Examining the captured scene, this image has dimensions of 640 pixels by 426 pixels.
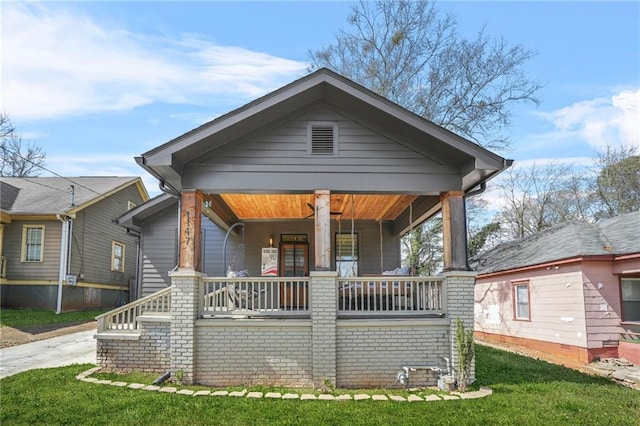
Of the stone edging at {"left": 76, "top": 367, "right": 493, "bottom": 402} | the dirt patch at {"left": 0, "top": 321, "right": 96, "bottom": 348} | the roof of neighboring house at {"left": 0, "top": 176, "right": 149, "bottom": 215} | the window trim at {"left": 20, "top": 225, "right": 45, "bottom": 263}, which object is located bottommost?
the stone edging at {"left": 76, "top": 367, "right": 493, "bottom": 402}

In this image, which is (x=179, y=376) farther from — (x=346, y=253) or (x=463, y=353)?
(x=346, y=253)

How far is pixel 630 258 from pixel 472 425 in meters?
7.36

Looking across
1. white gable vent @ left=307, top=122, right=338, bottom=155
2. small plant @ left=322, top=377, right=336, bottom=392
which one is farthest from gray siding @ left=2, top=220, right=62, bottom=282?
small plant @ left=322, top=377, right=336, bottom=392

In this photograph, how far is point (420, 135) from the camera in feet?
26.0

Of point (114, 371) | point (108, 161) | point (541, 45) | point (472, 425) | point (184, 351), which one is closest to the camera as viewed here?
point (472, 425)

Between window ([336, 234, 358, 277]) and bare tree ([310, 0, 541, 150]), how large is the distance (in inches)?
328

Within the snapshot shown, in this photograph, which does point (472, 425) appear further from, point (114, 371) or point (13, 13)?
point (13, 13)

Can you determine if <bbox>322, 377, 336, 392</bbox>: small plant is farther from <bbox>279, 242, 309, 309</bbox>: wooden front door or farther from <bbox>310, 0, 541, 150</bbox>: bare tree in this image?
<bbox>310, 0, 541, 150</bbox>: bare tree

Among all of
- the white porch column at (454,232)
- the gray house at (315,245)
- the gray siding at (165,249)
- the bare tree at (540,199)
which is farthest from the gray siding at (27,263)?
the bare tree at (540,199)

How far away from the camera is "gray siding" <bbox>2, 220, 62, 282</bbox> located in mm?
16922

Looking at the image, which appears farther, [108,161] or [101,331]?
[108,161]

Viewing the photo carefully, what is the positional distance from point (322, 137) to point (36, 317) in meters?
12.3

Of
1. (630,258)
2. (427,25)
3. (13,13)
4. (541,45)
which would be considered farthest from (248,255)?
(541,45)

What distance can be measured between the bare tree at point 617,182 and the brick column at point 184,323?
2277 centimetres
